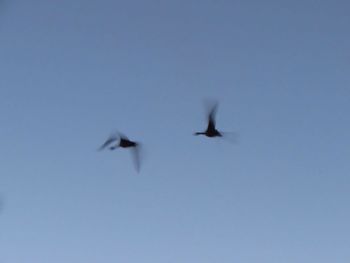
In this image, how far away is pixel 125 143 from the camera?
2102 centimetres

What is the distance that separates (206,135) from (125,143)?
3.47 m

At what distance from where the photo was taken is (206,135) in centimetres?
2031
